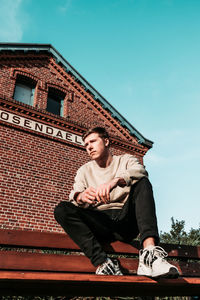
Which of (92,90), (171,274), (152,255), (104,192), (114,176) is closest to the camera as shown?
(171,274)

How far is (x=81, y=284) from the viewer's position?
1.40m

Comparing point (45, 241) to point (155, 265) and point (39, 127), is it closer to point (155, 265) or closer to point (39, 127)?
point (155, 265)

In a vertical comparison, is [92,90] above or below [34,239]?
above

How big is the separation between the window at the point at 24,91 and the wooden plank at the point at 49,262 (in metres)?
7.03

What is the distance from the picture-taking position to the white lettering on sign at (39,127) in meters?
6.97

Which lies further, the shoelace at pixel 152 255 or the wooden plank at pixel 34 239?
the wooden plank at pixel 34 239

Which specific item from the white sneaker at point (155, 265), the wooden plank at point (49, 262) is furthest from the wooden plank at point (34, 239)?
the white sneaker at point (155, 265)

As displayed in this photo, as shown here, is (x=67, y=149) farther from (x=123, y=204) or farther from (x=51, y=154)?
(x=123, y=204)

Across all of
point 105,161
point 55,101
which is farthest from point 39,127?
point 105,161

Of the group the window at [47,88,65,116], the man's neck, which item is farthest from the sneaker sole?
the window at [47,88,65,116]

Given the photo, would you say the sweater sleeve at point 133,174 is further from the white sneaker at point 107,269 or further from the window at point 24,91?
the window at point 24,91

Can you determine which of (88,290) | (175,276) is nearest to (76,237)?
(88,290)

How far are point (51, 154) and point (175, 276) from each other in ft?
20.4

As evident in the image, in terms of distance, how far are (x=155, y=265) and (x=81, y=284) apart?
473 millimetres
